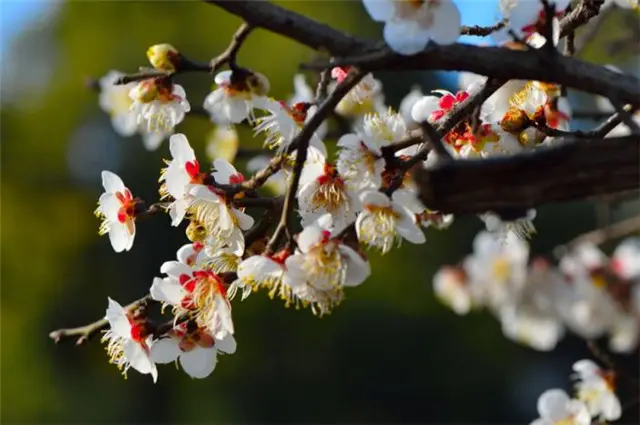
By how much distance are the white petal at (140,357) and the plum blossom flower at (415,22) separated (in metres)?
0.55

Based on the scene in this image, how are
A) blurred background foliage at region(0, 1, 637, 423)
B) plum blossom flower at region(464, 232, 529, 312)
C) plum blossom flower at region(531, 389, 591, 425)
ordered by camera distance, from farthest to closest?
1. blurred background foliage at region(0, 1, 637, 423)
2. plum blossom flower at region(464, 232, 529, 312)
3. plum blossom flower at region(531, 389, 591, 425)

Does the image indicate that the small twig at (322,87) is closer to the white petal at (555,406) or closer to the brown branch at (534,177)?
the brown branch at (534,177)

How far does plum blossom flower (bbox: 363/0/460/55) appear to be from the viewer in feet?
2.99

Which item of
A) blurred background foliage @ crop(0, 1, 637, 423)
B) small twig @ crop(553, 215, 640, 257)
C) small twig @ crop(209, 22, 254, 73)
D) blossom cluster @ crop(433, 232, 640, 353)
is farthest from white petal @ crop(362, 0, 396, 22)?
blurred background foliage @ crop(0, 1, 637, 423)

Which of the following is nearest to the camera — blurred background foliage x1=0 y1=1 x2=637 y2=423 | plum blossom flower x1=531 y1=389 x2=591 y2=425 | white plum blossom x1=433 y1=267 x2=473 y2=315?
plum blossom flower x1=531 y1=389 x2=591 y2=425

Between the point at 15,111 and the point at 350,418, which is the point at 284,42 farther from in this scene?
the point at 350,418

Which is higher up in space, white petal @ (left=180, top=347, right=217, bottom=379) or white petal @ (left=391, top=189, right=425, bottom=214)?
white petal @ (left=391, top=189, right=425, bottom=214)

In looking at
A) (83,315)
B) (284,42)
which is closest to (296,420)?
(83,315)

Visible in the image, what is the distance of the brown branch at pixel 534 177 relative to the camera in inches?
33.6

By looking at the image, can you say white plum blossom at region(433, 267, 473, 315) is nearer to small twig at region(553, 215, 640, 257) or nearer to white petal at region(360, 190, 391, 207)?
small twig at region(553, 215, 640, 257)

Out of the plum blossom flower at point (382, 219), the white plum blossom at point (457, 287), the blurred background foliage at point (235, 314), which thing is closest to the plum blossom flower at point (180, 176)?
the plum blossom flower at point (382, 219)

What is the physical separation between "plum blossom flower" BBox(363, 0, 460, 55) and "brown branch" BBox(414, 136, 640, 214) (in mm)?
141

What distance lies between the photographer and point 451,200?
2.85ft

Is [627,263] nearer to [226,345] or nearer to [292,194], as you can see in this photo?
[226,345]
